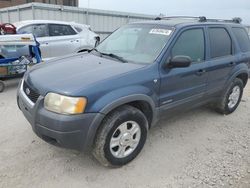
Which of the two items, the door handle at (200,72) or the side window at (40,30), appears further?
the side window at (40,30)

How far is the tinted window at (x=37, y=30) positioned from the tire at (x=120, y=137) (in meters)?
5.80

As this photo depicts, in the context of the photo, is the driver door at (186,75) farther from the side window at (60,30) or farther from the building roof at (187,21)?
the side window at (60,30)

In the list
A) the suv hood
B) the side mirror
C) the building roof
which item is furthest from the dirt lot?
the building roof

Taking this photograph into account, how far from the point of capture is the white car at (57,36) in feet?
26.0

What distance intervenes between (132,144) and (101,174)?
1.73 feet

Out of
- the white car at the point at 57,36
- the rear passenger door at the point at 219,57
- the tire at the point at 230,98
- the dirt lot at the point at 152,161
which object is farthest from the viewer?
the white car at the point at 57,36

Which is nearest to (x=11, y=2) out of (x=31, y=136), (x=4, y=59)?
(x=4, y=59)

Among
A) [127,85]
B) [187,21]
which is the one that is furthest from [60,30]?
[127,85]

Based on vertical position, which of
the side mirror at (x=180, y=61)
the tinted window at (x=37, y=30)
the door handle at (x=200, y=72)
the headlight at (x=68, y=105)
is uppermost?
the side mirror at (x=180, y=61)

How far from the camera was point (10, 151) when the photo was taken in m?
3.56

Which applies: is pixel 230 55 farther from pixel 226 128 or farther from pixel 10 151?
pixel 10 151

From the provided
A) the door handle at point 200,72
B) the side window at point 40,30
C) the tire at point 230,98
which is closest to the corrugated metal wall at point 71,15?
the side window at point 40,30

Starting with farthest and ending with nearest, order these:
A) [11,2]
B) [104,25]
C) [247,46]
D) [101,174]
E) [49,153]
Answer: [11,2], [104,25], [247,46], [49,153], [101,174]

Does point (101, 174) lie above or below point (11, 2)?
below
